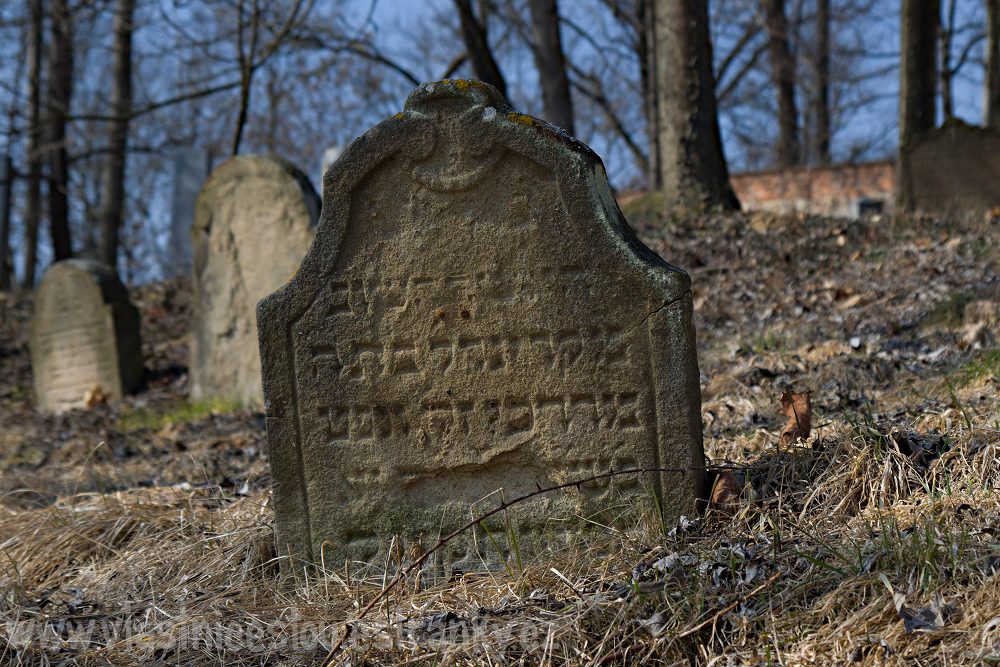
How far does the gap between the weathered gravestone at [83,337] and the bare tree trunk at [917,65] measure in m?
8.13

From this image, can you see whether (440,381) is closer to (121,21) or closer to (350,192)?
(350,192)

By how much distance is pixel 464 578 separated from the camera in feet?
10.6

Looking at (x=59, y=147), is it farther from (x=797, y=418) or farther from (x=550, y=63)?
(x=797, y=418)

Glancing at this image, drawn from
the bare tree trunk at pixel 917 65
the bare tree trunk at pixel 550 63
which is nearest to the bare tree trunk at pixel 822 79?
the bare tree trunk at pixel 917 65

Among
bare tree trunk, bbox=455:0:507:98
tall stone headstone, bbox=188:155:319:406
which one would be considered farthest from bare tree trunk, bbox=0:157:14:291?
tall stone headstone, bbox=188:155:319:406

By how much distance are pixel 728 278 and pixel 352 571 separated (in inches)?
198

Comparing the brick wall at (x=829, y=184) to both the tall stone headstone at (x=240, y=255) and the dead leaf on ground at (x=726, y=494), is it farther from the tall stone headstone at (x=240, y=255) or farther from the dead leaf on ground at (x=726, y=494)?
the dead leaf on ground at (x=726, y=494)

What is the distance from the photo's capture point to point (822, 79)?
21.1m

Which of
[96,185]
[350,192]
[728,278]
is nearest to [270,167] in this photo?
[728,278]

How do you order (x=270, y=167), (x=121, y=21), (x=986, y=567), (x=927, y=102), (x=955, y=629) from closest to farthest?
(x=955, y=629) < (x=986, y=567) < (x=270, y=167) < (x=927, y=102) < (x=121, y=21)

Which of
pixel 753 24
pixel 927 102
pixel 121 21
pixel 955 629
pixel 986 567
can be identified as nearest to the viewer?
pixel 955 629

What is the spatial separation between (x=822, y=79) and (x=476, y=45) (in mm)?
12563

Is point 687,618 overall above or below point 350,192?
below

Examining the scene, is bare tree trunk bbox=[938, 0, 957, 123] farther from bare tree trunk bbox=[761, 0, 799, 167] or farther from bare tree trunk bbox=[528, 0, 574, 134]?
bare tree trunk bbox=[528, 0, 574, 134]
